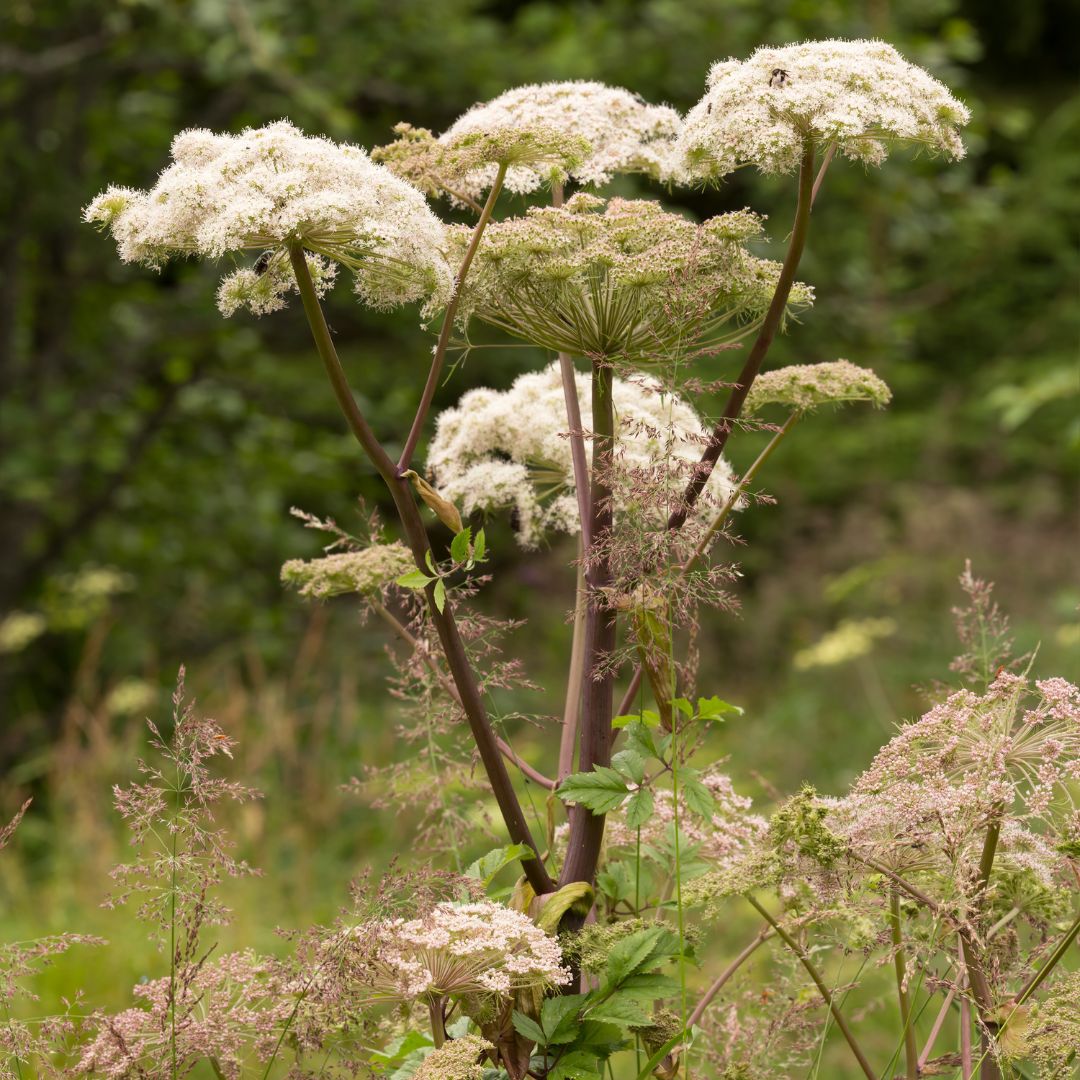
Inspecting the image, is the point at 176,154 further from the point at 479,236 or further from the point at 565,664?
the point at 565,664

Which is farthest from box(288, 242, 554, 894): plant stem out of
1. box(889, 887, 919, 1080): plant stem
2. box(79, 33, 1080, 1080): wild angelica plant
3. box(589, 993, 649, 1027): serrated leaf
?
box(889, 887, 919, 1080): plant stem

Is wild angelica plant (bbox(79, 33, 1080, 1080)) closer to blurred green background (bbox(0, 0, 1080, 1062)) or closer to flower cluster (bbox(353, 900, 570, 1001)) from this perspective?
flower cluster (bbox(353, 900, 570, 1001))

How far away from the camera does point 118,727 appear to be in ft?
25.3

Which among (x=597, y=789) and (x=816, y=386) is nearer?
(x=597, y=789)

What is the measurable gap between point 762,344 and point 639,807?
622 millimetres

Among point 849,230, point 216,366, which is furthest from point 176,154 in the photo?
point 849,230

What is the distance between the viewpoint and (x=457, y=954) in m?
1.43

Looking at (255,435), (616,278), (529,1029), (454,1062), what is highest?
(616,278)

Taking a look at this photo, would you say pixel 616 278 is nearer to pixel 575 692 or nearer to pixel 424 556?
pixel 424 556

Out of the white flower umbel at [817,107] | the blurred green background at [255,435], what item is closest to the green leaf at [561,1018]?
the white flower umbel at [817,107]

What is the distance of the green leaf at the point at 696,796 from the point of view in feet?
5.28

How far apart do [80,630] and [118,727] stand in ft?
2.04

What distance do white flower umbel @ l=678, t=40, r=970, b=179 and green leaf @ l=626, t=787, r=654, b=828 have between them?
805 millimetres

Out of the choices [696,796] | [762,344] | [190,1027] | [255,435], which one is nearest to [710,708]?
[696,796]
